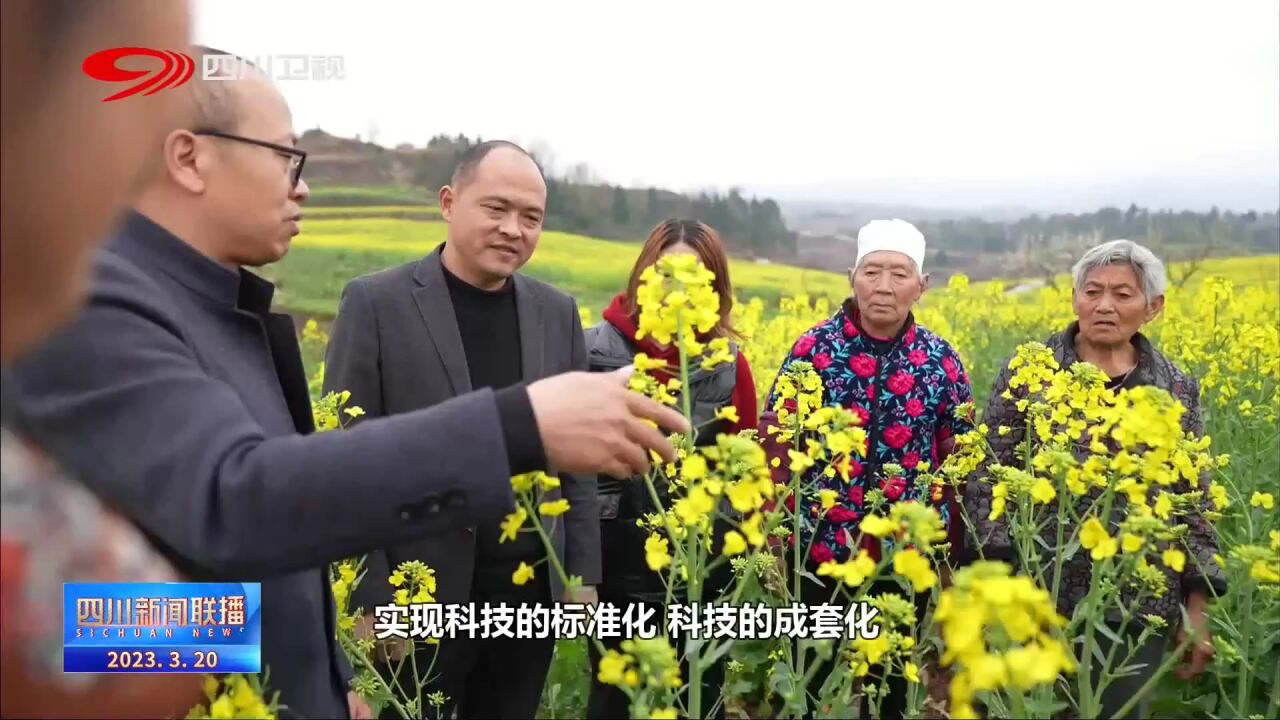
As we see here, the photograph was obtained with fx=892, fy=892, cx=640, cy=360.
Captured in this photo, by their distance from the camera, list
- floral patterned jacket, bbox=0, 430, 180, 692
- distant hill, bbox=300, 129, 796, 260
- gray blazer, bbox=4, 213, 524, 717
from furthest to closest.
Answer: distant hill, bbox=300, 129, 796, 260
gray blazer, bbox=4, 213, 524, 717
floral patterned jacket, bbox=0, 430, 180, 692

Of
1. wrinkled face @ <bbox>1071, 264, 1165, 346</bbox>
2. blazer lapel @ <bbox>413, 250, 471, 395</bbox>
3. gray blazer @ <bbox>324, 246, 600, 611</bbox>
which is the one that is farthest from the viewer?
wrinkled face @ <bbox>1071, 264, 1165, 346</bbox>

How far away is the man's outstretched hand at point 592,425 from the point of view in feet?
3.59

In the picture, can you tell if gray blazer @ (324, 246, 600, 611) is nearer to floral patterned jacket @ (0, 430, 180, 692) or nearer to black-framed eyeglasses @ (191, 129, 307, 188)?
black-framed eyeglasses @ (191, 129, 307, 188)

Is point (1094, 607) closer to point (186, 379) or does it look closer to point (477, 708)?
point (186, 379)

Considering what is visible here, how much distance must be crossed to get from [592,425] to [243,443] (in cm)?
40

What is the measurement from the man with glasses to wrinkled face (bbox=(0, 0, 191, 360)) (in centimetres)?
39

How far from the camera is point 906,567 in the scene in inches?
44.8

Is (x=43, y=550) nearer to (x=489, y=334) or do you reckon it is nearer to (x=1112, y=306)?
(x=489, y=334)

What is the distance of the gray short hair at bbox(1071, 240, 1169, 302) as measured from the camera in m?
3.02

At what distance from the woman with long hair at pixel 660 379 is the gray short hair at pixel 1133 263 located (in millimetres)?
1239

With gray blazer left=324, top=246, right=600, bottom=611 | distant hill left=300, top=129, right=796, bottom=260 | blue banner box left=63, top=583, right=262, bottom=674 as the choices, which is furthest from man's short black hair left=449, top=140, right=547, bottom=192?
distant hill left=300, top=129, right=796, bottom=260

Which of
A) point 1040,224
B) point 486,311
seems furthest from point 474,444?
point 1040,224

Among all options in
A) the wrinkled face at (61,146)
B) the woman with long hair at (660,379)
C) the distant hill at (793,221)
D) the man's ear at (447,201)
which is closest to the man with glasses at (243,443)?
the wrinkled face at (61,146)

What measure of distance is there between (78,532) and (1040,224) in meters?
17.5
